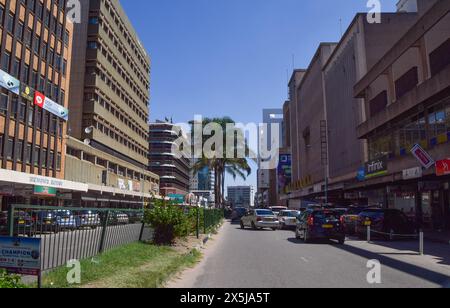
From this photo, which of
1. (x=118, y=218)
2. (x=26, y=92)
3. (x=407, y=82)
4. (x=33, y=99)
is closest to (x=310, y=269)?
(x=118, y=218)

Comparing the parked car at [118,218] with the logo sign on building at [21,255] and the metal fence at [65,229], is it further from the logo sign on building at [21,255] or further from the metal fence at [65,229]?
the logo sign on building at [21,255]

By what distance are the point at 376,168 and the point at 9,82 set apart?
32.2 m

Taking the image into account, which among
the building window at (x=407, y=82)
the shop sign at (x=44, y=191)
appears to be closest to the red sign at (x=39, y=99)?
the shop sign at (x=44, y=191)

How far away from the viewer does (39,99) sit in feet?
147

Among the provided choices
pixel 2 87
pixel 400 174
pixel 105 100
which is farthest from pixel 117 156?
pixel 400 174

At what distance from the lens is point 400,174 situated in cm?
3284

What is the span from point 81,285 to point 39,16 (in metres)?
44.1

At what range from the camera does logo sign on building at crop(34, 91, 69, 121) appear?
1757 inches

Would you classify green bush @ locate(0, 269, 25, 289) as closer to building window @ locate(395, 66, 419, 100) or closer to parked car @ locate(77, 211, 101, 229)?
parked car @ locate(77, 211, 101, 229)

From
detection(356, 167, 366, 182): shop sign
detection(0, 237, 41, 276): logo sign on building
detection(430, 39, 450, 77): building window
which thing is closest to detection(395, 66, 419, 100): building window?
detection(430, 39, 450, 77): building window

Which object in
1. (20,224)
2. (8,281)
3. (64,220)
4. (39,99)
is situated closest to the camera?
(8,281)

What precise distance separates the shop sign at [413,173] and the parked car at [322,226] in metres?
9.27

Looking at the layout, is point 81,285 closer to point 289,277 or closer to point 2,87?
point 289,277

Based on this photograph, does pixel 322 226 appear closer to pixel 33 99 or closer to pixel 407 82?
pixel 407 82
